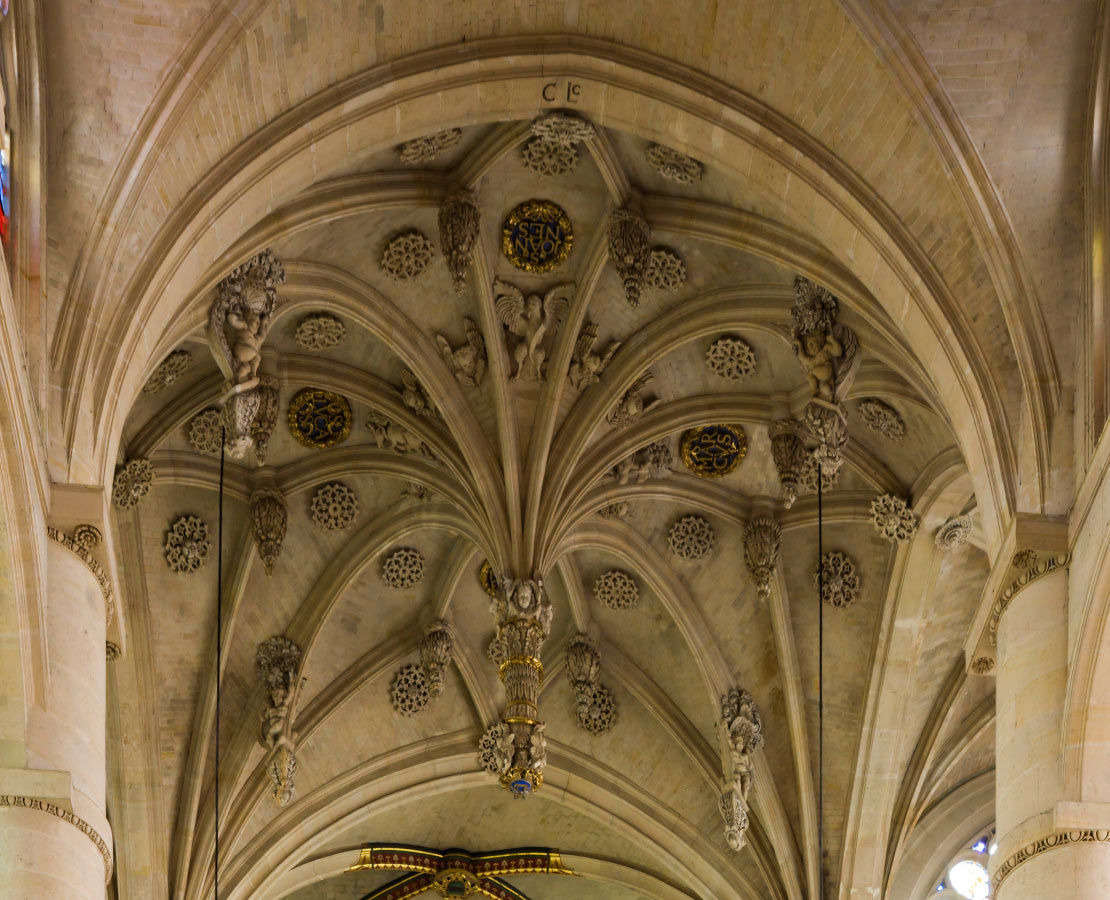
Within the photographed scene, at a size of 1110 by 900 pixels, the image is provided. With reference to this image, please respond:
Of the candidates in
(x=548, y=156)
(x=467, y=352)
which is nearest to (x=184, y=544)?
(x=467, y=352)

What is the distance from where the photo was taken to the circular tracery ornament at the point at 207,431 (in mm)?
20703

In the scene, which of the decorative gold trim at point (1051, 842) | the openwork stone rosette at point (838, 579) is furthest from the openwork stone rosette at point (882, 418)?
the decorative gold trim at point (1051, 842)

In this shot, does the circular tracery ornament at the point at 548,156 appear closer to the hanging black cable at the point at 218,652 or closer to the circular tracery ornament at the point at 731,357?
the circular tracery ornament at the point at 731,357

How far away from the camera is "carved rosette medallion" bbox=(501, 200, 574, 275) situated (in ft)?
63.1

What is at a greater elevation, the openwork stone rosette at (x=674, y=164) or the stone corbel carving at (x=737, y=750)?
the openwork stone rosette at (x=674, y=164)

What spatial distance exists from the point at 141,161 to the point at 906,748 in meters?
10.8

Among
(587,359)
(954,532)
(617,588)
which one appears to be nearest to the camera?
(587,359)

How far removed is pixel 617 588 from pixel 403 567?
2.09m

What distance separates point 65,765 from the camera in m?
13.4

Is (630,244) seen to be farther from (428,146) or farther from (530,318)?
(428,146)

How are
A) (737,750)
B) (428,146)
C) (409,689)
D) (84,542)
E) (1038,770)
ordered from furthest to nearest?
(409,689) → (737,750) → (428,146) → (84,542) → (1038,770)

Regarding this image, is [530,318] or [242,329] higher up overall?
[530,318]

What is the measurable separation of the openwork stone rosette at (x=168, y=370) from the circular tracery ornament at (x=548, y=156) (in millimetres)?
3271

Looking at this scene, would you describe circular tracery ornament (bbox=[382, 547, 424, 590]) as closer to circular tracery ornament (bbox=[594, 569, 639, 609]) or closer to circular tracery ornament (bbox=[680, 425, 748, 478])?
circular tracery ornament (bbox=[594, 569, 639, 609])
